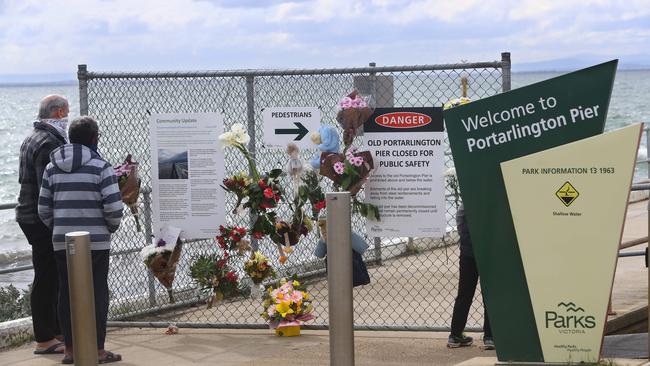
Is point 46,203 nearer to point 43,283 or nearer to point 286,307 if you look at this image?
point 43,283

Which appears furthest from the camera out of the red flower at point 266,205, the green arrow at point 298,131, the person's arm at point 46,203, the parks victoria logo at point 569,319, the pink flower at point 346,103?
the green arrow at point 298,131

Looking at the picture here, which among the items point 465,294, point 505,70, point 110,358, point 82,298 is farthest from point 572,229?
point 110,358

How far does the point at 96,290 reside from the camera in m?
8.06

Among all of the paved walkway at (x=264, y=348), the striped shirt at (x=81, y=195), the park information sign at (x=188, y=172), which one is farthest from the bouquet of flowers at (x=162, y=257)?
the striped shirt at (x=81, y=195)

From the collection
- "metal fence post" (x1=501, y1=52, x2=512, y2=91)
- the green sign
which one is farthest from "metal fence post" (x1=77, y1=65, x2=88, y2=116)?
the green sign

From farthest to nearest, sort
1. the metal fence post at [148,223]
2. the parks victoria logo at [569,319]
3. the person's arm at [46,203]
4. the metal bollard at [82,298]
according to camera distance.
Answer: the metal fence post at [148,223]
the person's arm at [46,203]
the parks victoria logo at [569,319]
the metal bollard at [82,298]

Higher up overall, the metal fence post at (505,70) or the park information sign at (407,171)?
the metal fence post at (505,70)

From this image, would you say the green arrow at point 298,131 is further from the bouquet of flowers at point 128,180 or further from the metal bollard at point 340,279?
the metal bollard at point 340,279

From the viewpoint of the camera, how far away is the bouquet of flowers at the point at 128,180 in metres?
9.09

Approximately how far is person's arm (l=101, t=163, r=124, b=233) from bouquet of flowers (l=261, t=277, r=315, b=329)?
1.50m

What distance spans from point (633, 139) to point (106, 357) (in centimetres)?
411

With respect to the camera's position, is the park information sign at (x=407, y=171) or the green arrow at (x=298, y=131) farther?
the green arrow at (x=298, y=131)

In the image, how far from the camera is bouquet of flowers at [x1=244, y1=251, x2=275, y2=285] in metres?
9.06

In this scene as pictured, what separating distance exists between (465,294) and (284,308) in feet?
4.89
